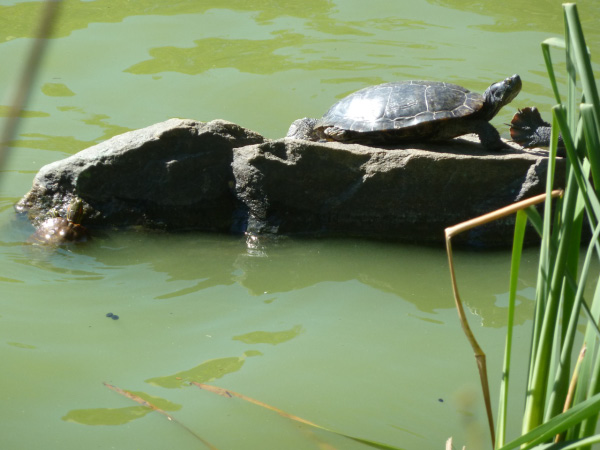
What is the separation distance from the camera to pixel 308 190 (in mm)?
4148

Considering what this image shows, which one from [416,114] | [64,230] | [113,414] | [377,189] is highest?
[416,114]

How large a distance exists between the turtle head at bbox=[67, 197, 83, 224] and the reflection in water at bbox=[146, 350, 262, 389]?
5.09ft

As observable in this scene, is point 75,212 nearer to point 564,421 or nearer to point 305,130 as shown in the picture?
point 305,130

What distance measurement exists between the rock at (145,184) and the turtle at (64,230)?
7.3 inches

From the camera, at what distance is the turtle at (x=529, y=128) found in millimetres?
4539

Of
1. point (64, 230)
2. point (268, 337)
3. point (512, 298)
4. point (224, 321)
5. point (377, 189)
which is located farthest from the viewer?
point (377, 189)

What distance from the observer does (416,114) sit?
14.4 feet

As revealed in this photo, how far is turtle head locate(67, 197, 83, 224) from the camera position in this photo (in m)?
3.92

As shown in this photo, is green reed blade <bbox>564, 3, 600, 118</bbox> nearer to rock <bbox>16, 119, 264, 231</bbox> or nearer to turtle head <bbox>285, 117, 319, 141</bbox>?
rock <bbox>16, 119, 264, 231</bbox>

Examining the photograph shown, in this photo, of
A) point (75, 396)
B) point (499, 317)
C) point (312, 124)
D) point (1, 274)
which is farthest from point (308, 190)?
point (75, 396)

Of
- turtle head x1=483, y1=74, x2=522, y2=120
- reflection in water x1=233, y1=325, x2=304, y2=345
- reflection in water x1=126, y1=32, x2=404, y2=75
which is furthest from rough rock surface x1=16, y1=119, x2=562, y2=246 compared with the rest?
reflection in water x1=126, y1=32, x2=404, y2=75

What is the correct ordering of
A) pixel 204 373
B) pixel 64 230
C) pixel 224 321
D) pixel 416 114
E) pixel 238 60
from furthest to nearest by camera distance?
pixel 238 60, pixel 416 114, pixel 64 230, pixel 224 321, pixel 204 373

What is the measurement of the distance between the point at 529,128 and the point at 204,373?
2.88 metres

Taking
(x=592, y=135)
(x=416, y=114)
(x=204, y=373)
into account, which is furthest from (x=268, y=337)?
(x=416, y=114)
